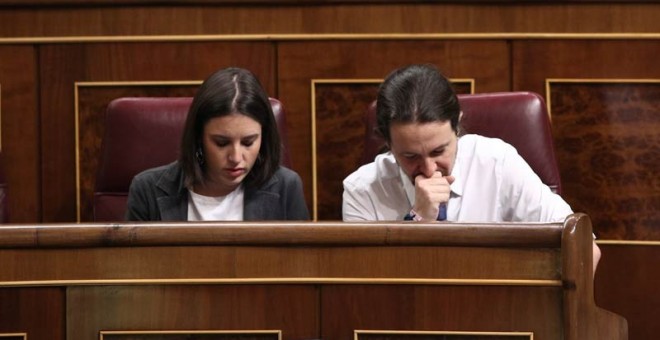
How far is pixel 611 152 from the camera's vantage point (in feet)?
4.69

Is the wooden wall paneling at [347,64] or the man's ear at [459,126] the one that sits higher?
the wooden wall paneling at [347,64]

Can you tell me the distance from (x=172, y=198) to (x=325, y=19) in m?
0.39

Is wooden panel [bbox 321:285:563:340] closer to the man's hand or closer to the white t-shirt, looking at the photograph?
the man's hand

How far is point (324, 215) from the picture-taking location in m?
1.46

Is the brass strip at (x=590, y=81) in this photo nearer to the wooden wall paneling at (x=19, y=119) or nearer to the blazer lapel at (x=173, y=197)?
the blazer lapel at (x=173, y=197)

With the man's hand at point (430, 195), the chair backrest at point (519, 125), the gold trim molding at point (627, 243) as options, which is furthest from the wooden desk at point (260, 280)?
the gold trim molding at point (627, 243)

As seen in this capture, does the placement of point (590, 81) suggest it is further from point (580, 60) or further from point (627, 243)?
point (627, 243)

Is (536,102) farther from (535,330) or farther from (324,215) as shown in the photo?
(535,330)

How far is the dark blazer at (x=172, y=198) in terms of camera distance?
1.18m

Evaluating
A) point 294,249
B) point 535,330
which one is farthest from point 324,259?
point 535,330

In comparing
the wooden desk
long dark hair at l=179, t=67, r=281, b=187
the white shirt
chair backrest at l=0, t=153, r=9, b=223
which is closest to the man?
the white shirt

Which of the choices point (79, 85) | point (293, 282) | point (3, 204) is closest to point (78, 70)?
point (79, 85)

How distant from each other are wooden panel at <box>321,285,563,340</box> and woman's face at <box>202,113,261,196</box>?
15.5 inches

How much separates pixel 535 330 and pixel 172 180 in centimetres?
53
